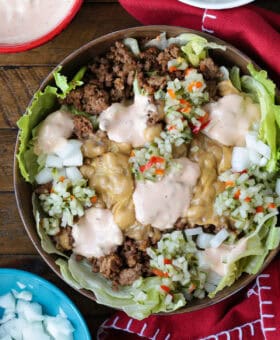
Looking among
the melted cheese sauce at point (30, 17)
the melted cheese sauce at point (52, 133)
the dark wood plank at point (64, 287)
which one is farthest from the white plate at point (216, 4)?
the dark wood plank at point (64, 287)

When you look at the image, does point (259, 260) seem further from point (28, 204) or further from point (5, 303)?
point (5, 303)

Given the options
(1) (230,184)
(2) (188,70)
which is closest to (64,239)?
(1) (230,184)

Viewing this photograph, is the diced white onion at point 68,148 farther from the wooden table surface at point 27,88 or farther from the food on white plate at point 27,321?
the food on white plate at point 27,321

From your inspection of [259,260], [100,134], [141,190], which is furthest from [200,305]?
[100,134]

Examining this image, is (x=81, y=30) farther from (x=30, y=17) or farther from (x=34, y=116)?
(x=34, y=116)

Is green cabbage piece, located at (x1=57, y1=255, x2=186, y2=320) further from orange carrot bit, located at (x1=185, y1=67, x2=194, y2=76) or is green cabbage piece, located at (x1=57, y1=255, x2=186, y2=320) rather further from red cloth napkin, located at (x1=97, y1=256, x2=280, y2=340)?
orange carrot bit, located at (x1=185, y1=67, x2=194, y2=76)

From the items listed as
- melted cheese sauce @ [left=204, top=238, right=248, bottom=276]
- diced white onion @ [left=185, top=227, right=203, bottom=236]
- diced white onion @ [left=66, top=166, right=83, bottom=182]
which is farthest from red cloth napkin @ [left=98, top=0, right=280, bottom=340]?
diced white onion @ [left=66, top=166, right=83, bottom=182]

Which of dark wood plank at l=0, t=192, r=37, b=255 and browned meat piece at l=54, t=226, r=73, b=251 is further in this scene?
dark wood plank at l=0, t=192, r=37, b=255
